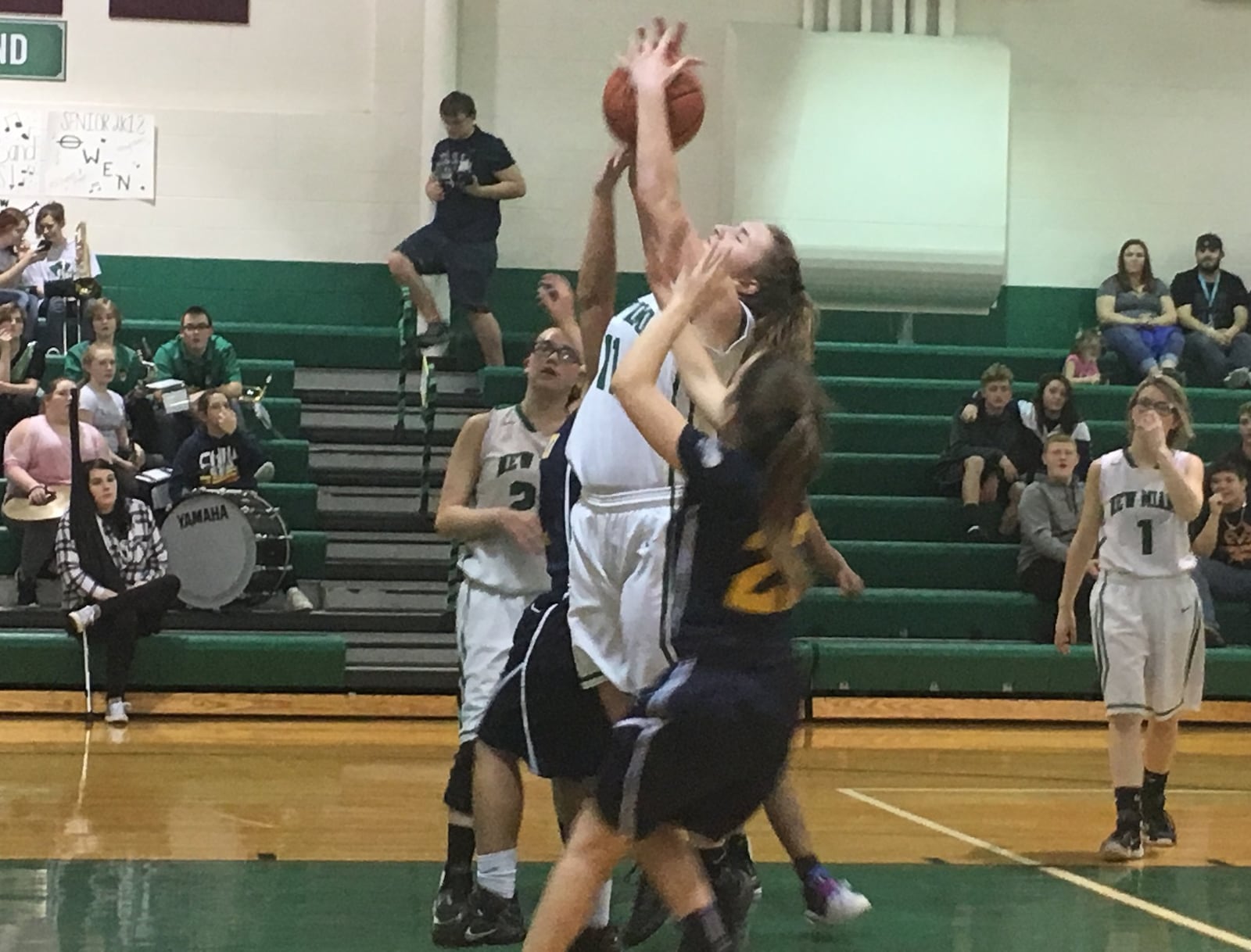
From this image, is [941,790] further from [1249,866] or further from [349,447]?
[349,447]

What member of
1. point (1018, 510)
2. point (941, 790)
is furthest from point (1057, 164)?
point (941, 790)

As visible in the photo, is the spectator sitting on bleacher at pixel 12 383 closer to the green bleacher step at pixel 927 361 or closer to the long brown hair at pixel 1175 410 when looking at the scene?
the green bleacher step at pixel 927 361

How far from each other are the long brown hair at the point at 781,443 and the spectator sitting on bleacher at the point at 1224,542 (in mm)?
7784

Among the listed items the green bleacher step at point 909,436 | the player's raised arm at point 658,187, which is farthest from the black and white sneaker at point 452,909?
the green bleacher step at point 909,436

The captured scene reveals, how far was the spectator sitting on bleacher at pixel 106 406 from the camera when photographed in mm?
10578

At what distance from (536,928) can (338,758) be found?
530cm

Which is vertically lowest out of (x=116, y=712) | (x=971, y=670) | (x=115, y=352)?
(x=116, y=712)

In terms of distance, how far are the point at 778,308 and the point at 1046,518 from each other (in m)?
7.65

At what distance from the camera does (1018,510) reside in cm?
1114

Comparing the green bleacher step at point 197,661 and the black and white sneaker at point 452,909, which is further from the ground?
the black and white sneaker at point 452,909

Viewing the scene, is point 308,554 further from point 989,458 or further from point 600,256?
point 600,256

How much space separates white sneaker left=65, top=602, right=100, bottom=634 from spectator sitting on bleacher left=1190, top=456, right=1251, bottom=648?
6135 millimetres

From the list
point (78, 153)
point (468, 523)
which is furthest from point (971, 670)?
point (78, 153)

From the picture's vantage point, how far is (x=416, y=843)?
6215mm
